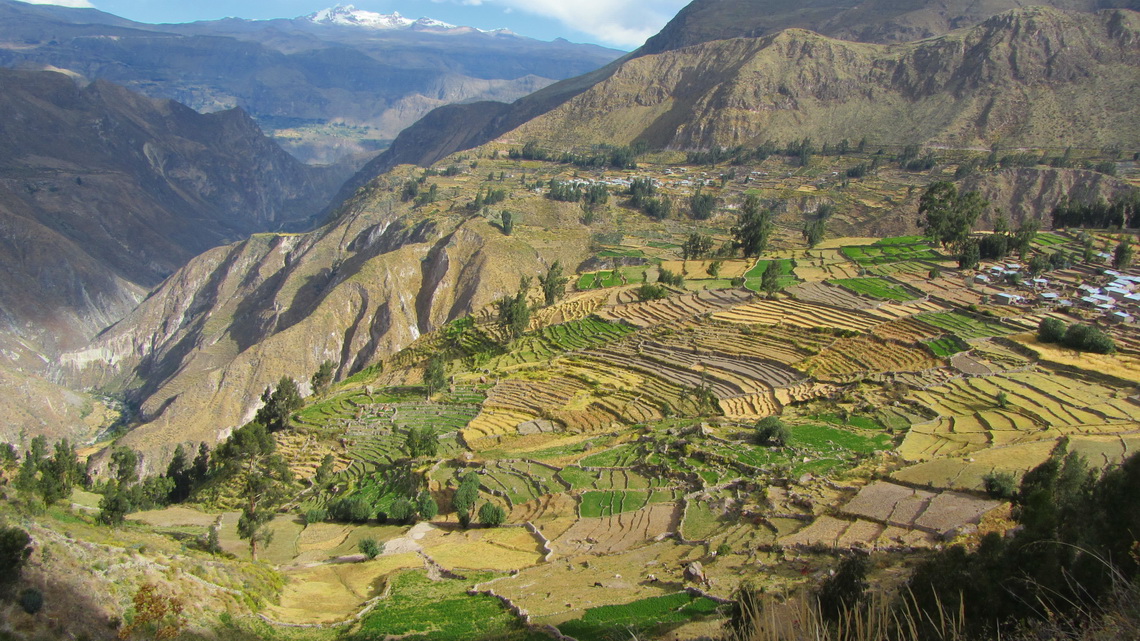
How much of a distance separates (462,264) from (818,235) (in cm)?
5149

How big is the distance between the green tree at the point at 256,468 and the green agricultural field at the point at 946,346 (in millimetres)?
41168

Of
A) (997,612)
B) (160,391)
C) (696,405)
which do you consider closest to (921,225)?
(696,405)

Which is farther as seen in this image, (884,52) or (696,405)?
(884,52)

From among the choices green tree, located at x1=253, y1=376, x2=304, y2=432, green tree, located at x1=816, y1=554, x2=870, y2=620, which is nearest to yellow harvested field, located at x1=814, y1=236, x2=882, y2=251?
green tree, located at x1=253, y1=376, x2=304, y2=432

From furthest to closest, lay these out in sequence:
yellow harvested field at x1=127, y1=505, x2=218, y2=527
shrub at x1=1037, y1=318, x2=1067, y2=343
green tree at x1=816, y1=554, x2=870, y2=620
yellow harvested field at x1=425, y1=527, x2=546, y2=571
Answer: shrub at x1=1037, y1=318, x2=1067, y2=343 < yellow harvested field at x1=127, y1=505, x2=218, y2=527 < yellow harvested field at x1=425, y1=527, x2=546, y2=571 < green tree at x1=816, y1=554, x2=870, y2=620

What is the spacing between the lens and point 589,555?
25312mm

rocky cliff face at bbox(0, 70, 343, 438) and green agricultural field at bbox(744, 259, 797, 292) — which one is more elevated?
Answer: green agricultural field at bbox(744, 259, 797, 292)

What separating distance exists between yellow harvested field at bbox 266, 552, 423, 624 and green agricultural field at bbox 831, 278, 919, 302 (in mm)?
43052

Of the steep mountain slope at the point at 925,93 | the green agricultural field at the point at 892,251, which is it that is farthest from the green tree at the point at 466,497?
the steep mountain slope at the point at 925,93

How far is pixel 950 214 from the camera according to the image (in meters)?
67.2

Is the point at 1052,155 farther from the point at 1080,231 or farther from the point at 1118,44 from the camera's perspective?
the point at 1080,231

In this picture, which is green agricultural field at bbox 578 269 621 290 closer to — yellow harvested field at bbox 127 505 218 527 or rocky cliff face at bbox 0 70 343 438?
yellow harvested field at bbox 127 505 218 527

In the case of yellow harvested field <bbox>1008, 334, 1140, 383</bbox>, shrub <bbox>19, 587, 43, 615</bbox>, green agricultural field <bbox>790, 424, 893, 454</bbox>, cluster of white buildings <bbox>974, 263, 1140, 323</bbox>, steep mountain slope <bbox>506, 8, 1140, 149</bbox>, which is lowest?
green agricultural field <bbox>790, 424, 893, 454</bbox>

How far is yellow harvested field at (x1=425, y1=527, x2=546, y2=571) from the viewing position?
26234 millimetres
